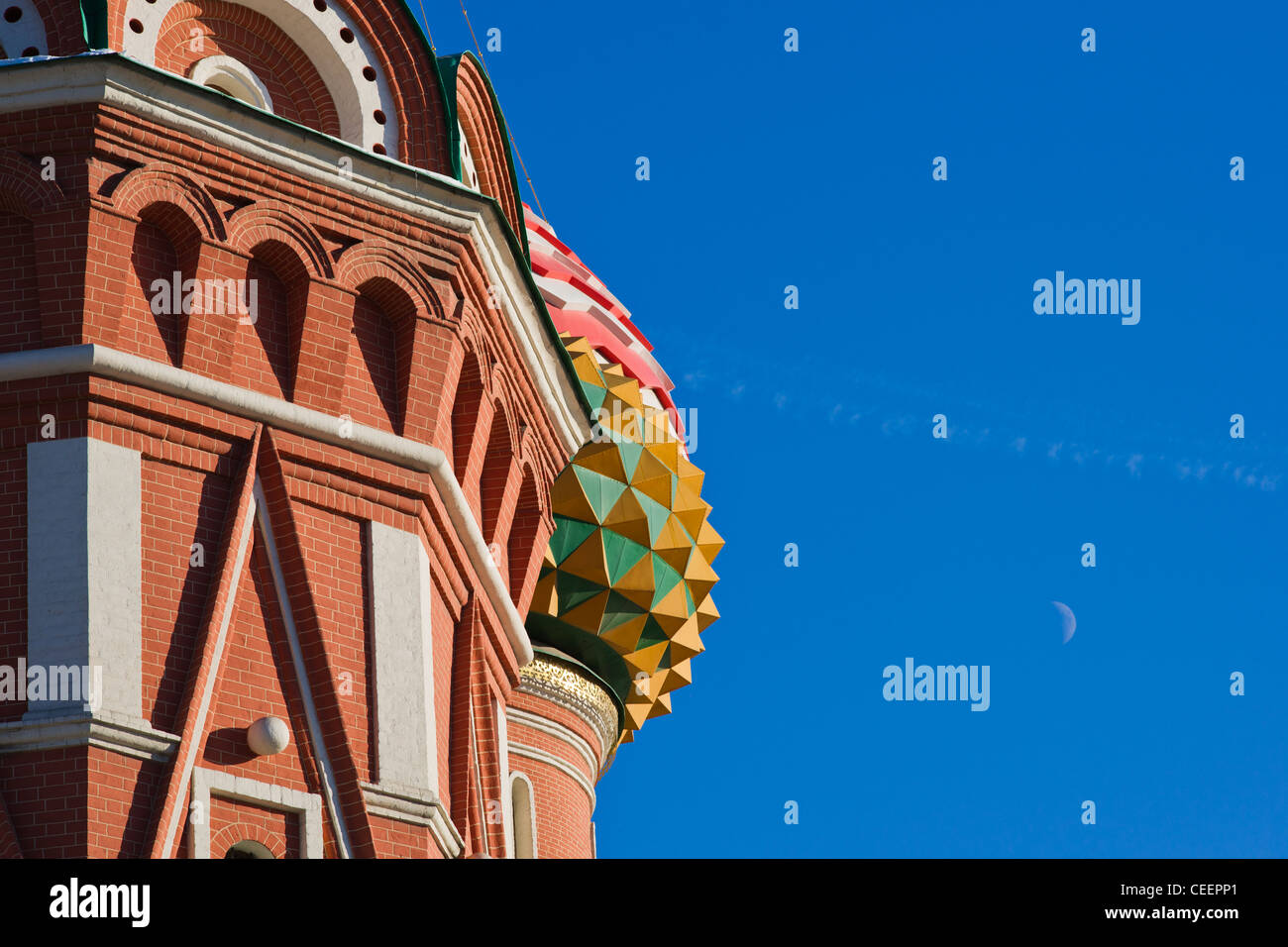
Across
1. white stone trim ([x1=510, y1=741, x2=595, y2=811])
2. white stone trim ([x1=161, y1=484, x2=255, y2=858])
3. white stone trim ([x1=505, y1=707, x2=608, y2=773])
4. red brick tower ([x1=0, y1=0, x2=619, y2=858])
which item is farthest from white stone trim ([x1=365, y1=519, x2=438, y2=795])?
white stone trim ([x1=510, y1=741, x2=595, y2=811])

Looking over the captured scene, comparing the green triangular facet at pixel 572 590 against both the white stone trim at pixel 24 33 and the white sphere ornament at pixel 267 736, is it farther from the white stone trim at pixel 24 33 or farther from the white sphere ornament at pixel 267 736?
the white sphere ornament at pixel 267 736

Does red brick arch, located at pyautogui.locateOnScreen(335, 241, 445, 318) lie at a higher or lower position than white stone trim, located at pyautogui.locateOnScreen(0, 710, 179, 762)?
higher

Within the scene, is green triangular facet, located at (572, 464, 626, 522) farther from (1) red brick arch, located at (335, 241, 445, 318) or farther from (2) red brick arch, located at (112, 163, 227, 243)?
(2) red brick arch, located at (112, 163, 227, 243)

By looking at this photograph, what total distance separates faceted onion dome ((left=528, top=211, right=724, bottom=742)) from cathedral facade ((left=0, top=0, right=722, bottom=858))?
687 centimetres

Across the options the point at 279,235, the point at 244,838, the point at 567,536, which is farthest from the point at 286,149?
the point at 567,536

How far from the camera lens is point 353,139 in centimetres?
1502

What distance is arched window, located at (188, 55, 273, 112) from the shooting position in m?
14.7

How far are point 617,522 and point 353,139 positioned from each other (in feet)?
29.2

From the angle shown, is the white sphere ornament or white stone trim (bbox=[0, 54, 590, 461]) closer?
the white sphere ornament

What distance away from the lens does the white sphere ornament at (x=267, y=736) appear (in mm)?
12961

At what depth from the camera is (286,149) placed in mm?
14312
